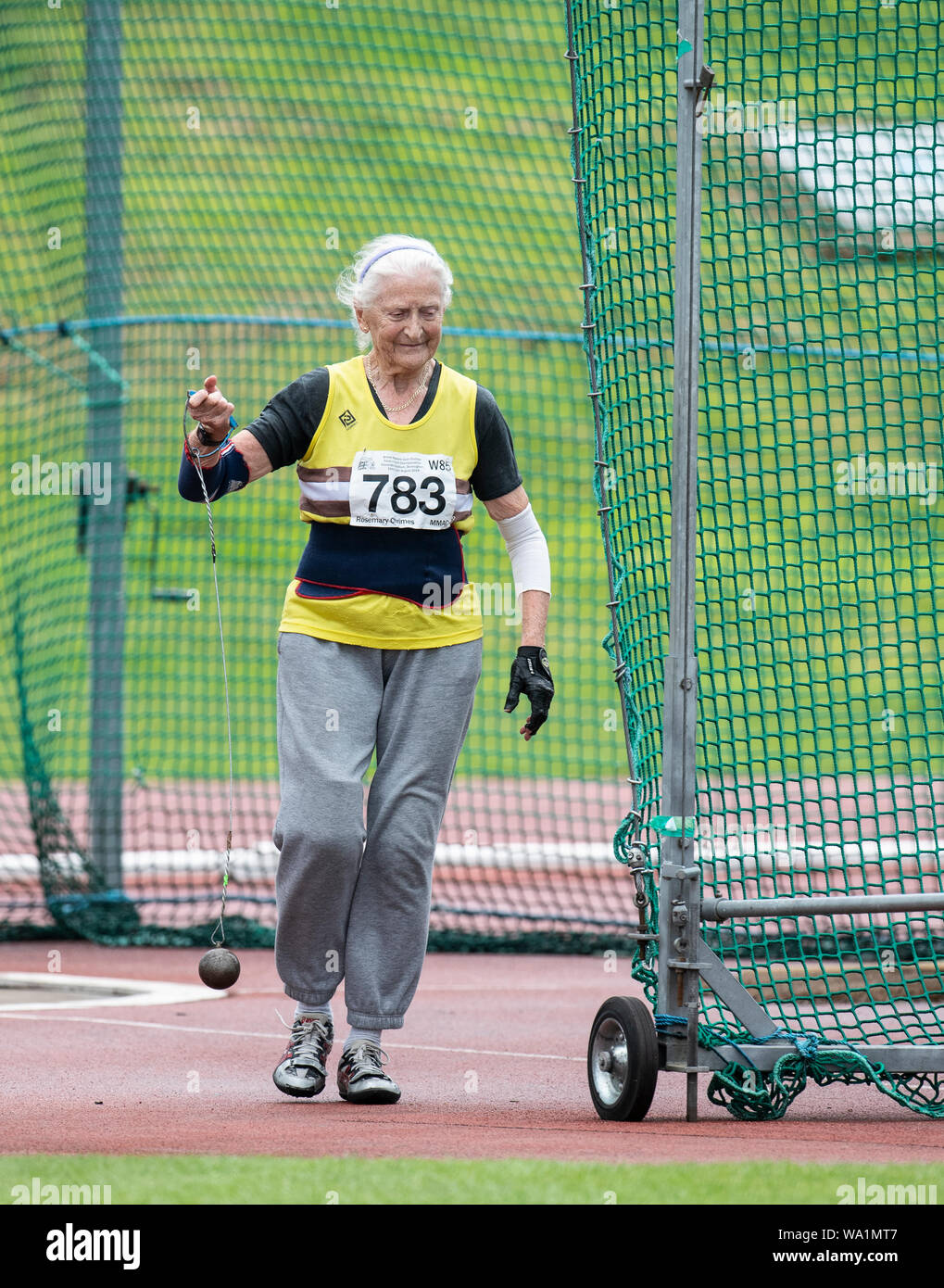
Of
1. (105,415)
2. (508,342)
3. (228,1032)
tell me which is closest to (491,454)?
(228,1032)

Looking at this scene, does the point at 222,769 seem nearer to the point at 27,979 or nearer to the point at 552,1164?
the point at 27,979

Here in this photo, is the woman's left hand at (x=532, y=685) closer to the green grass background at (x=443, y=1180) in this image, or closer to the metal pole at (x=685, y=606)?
the metal pole at (x=685, y=606)

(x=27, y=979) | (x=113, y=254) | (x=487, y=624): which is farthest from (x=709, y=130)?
(x=487, y=624)

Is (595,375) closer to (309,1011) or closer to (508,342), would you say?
(309,1011)

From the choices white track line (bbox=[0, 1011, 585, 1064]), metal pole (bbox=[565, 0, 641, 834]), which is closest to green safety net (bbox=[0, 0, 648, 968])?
white track line (bbox=[0, 1011, 585, 1064])

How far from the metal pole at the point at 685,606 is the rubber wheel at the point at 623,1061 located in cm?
11

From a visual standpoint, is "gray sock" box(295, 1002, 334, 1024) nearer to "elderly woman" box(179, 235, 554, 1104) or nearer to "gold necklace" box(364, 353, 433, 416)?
"elderly woman" box(179, 235, 554, 1104)

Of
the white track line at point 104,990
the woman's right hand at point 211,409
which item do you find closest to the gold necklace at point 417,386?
the woman's right hand at point 211,409

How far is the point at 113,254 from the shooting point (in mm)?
9430

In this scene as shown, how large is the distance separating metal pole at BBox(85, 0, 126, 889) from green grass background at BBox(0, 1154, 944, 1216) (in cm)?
542

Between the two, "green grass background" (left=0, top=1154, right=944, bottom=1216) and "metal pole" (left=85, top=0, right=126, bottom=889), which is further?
"metal pole" (left=85, top=0, right=126, bottom=889)

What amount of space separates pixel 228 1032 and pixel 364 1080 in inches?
59.5

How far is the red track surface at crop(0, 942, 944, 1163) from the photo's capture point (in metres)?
3.92

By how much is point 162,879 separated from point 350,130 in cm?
1667
